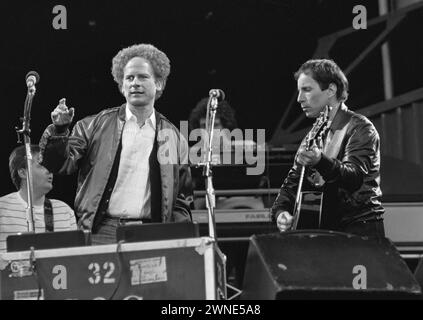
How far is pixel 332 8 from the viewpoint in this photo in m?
6.03

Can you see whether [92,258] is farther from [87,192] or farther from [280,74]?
[280,74]

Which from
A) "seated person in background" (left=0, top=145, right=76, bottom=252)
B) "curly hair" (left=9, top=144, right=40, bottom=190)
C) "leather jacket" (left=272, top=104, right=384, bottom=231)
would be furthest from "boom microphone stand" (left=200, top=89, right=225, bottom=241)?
"curly hair" (left=9, top=144, right=40, bottom=190)

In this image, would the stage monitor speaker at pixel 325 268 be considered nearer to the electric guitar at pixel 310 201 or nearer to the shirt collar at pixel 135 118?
the electric guitar at pixel 310 201

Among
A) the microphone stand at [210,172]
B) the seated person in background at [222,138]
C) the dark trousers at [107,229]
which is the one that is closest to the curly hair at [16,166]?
the seated person in background at [222,138]

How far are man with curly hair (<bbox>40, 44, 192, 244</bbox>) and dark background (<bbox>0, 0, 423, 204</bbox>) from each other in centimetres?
210

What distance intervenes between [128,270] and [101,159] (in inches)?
33.8

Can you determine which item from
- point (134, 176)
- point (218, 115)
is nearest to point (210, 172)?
point (134, 176)

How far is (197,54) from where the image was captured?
6.11 m

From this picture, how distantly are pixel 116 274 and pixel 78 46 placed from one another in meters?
3.38

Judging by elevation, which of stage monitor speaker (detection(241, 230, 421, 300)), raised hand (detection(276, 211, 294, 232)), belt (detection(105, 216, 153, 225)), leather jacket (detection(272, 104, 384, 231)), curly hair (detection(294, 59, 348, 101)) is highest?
curly hair (detection(294, 59, 348, 101))

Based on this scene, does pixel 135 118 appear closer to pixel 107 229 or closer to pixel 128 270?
pixel 107 229

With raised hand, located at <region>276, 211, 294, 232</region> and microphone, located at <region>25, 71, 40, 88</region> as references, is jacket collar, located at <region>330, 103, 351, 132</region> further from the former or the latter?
microphone, located at <region>25, 71, 40, 88</region>

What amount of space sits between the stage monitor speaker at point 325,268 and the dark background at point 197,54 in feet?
9.97

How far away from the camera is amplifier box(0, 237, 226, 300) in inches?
118
